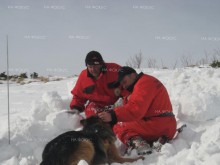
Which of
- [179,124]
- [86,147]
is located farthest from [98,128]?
[179,124]

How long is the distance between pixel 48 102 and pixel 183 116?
96.4 inches

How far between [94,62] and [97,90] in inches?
22.5

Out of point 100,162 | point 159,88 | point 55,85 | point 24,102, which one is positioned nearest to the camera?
point 100,162

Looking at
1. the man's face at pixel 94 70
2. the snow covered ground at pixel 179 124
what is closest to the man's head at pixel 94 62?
the man's face at pixel 94 70

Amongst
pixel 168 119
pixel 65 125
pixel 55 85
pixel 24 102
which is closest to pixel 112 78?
pixel 65 125

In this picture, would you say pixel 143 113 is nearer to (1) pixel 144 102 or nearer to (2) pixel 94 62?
(1) pixel 144 102

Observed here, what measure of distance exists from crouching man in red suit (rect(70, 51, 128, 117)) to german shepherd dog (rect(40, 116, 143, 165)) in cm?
154

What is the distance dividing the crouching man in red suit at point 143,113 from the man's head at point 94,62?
A: 120 cm

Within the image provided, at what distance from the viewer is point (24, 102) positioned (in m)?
9.34

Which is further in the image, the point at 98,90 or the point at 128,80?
the point at 98,90

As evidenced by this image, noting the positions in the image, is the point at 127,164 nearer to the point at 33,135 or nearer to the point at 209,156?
the point at 209,156

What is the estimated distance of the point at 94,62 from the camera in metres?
6.09

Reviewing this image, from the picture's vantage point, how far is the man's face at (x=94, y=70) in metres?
6.16

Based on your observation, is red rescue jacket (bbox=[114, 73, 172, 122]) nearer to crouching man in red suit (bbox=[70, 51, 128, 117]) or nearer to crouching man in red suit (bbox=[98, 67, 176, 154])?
crouching man in red suit (bbox=[98, 67, 176, 154])
